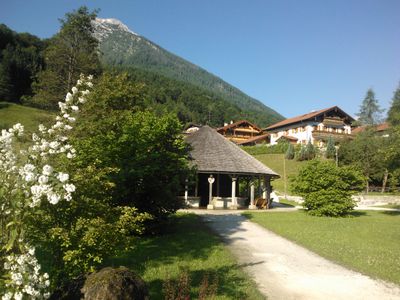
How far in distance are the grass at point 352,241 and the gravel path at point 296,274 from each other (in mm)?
640

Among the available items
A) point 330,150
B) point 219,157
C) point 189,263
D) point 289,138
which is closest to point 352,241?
point 189,263

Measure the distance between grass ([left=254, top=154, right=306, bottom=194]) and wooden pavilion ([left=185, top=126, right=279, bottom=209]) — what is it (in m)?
19.3

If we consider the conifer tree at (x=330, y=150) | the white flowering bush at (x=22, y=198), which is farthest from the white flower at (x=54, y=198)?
the conifer tree at (x=330, y=150)

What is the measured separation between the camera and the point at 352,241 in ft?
47.8

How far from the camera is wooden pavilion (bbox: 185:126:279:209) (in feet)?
87.2

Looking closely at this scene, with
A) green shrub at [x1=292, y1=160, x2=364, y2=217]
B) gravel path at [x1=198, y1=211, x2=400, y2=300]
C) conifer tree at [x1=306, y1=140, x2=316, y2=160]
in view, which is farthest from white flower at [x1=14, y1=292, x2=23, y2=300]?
conifer tree at [x1=306, y1=140, x2=316, y2=160]

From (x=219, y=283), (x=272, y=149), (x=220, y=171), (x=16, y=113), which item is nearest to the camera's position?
(x=219, y=283)

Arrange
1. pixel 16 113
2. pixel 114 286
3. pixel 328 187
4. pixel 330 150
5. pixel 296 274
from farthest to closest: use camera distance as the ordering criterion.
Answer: pixel 16 113
pixel 330 150
pixel 328 187
pixel 296 274
pixel 114 286

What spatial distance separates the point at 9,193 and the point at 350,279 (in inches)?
334

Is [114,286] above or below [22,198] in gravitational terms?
below

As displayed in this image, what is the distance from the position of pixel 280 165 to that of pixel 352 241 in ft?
147

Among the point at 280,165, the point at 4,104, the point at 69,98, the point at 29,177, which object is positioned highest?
the point at 4,104

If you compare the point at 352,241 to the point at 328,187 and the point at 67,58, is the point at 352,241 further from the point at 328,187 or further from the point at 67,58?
the point at 67,58

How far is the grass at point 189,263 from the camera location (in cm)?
806
